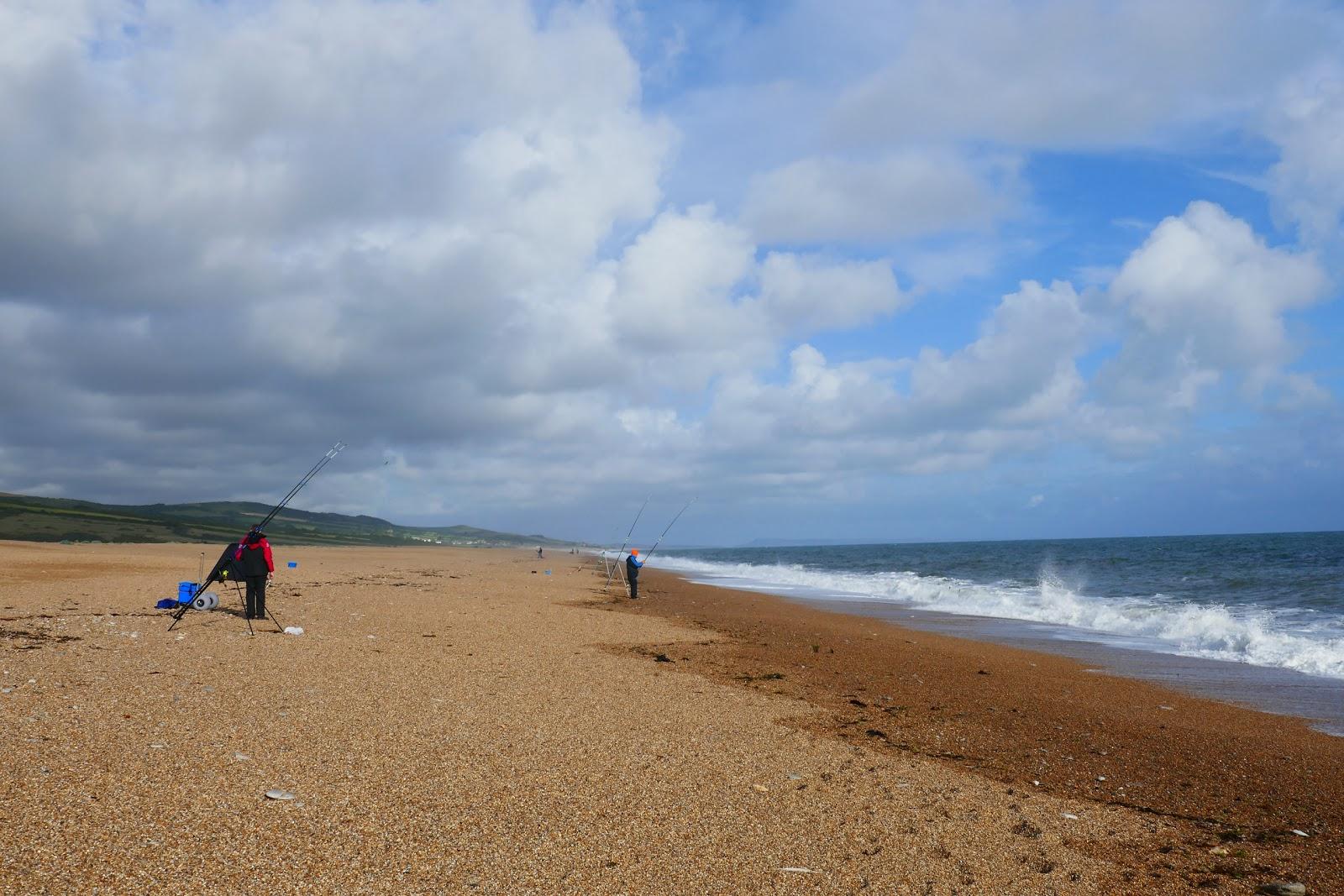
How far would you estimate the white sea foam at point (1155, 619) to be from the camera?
16031 millimetres

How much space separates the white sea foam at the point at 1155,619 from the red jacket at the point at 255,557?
17.4 meters

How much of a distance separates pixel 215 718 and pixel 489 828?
3250 millimetres

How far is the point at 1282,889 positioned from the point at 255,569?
13.3 meters

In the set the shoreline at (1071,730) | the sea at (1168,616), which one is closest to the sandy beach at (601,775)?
the shoreline at (1071,730)

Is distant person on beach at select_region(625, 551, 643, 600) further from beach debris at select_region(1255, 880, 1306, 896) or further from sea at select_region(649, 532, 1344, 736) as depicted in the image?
beach debris at select_region(1255, 880, 1306, 896)

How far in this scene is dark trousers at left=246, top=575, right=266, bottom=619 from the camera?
1323 cm

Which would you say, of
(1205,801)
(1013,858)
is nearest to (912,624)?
(1205,801)

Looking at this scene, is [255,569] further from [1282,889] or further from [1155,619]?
[1155,619]

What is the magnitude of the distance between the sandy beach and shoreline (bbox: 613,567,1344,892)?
5 centimetres

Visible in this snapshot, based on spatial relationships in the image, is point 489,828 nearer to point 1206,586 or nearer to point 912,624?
point 912,624

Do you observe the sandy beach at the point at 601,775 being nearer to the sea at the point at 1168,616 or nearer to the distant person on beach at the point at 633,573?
the sea at the point at 1168,616

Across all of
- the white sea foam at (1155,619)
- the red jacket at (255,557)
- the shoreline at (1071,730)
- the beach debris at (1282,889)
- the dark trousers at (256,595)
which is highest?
the red jacket at (255,557)

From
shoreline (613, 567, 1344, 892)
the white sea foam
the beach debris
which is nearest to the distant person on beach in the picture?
shoreline (613, 567, 1344, 892)

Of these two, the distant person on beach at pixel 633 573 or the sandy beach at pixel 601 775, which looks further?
the distant person on beach at pixel 633 573
